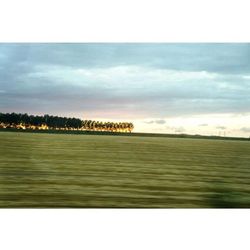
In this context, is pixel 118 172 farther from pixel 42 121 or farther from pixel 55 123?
pixel 42 121

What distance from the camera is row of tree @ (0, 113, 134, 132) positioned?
4.98 meters

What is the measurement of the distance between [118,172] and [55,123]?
0.91 metres

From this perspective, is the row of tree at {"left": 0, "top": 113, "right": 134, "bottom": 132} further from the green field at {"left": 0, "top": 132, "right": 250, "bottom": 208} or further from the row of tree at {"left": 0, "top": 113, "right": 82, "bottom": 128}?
the green field at {"left": 0, "top": 132, "right": 250, "bottom": 208}

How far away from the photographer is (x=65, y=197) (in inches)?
180

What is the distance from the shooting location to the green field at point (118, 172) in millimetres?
4598

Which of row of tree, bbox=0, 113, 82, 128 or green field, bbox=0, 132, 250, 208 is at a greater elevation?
row of tree, bbox=0, 113, 82, 128

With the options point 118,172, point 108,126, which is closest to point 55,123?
point 108,126

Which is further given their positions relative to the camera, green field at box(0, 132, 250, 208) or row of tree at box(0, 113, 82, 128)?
row of tree at box(0, 113, 82, 128)

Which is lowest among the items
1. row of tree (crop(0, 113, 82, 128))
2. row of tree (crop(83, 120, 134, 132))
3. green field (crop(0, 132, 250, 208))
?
green field (crop(0, 132, 250, 208))

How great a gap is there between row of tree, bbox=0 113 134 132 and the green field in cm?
11

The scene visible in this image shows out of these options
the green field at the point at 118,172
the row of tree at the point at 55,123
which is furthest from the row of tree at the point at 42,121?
the green field at the point at 118,172

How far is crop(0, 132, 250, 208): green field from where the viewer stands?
4.60m

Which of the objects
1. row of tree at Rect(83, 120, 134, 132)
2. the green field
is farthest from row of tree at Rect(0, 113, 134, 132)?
the green field
